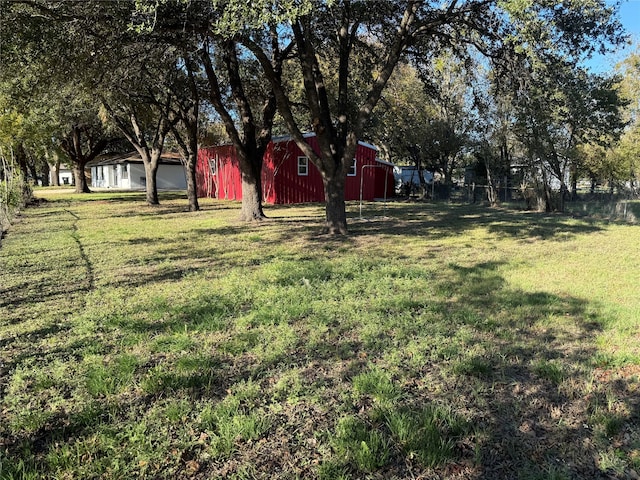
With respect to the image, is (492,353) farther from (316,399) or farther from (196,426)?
(196,426)

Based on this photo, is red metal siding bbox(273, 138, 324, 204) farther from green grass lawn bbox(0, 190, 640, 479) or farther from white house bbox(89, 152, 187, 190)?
white house bbox(89, 152, 187, 190)

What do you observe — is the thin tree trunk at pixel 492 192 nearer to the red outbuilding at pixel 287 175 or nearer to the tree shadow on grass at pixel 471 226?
the red outbuilding at pixel 287 175

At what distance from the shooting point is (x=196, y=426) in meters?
2.67

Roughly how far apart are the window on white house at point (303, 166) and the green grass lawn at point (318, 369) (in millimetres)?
14331

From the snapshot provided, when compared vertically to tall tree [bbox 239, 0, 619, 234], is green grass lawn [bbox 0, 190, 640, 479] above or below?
below

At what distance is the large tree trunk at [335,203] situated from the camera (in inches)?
396

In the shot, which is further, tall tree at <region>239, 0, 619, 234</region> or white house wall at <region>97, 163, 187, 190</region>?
white house wall at <region>97, 163, 187, 190</region>

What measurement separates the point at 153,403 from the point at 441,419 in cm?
185

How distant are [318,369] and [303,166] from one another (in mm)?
18333

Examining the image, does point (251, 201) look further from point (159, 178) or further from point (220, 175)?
point (159, 178)

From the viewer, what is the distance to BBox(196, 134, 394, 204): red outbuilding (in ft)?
67.6

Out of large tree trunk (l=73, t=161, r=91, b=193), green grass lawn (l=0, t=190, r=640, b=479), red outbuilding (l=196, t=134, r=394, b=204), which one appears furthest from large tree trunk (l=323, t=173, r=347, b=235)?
large tree trunk (l=73, t=161, r=91, b=193)

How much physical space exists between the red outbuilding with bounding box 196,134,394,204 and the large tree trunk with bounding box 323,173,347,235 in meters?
7.03

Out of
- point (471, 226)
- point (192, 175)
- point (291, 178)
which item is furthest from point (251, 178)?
point (291, 178)
